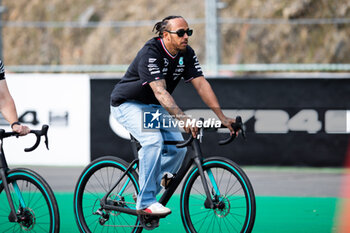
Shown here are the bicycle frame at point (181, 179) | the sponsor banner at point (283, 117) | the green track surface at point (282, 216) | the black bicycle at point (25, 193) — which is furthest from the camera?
the sponsor banner at point (283, 117)

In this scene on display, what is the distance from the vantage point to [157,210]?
5.39 metres

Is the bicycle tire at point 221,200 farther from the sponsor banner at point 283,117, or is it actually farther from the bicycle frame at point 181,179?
the sponsor banner at point 283,117

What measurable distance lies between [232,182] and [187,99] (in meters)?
5.26

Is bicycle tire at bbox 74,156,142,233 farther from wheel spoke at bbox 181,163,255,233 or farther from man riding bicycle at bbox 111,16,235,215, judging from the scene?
wheel spoke at bbox 181,163,255,233

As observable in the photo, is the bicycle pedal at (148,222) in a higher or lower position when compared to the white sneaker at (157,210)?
lower

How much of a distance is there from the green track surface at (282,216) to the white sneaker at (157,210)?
3.40 feet

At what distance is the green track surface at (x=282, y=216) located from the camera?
6492 millimetres

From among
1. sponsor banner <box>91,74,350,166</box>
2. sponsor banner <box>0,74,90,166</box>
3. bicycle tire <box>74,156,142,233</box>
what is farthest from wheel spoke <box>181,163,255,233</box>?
sponsor banner <box>0,74,90,166</box>

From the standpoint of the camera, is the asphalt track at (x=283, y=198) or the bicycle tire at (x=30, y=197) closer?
the bicycle tire at (x=30, y=197)

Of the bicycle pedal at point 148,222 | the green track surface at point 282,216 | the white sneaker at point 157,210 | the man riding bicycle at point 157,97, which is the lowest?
the green track surface at point 282,216

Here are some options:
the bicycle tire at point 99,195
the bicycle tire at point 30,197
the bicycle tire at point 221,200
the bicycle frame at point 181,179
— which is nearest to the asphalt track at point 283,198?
the bicycle tire at point 99,195

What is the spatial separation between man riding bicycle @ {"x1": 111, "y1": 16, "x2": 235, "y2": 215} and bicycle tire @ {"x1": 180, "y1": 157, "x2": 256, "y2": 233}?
214 millimetres

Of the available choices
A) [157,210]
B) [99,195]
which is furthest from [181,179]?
[99,195]

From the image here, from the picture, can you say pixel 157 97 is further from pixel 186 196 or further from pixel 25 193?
pixel 25 193
